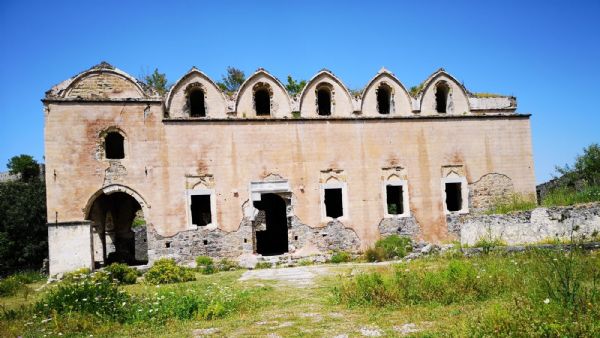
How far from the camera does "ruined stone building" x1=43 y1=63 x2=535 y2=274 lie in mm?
17359

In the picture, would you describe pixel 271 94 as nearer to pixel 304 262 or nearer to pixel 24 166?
pixel 304 262

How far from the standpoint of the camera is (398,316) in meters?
6.82

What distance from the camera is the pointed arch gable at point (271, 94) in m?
19.1

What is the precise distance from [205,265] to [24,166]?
27377 millimetres

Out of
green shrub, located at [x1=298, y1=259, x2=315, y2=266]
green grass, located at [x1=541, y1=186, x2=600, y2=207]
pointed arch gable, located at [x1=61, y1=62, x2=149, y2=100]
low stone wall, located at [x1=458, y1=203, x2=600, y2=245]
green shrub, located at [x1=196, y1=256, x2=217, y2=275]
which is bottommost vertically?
green shrub, located at [x1=298, y1=259, x2=315, y2=266]

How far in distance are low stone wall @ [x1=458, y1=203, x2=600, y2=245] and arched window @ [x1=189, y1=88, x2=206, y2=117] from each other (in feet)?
38.3

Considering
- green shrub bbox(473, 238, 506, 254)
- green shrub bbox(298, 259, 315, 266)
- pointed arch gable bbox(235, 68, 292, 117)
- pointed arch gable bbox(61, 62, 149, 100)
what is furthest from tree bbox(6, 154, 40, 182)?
green shrub bbox(473, 238, 506, 254)

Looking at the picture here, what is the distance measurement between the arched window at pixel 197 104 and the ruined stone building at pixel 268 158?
6 centimetres

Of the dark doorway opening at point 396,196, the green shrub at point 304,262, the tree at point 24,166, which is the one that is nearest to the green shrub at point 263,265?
the green shrub at point 304,262

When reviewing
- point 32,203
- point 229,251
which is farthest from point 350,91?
point 32,203

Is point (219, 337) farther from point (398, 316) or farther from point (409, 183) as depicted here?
point (409, 183)

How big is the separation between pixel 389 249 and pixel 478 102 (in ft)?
26.4

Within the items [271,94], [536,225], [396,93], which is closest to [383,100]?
[396,93]

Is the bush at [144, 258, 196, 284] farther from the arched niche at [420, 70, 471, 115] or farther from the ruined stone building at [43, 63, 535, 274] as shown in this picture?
the arched niche at [420, 70, 471, 115]
